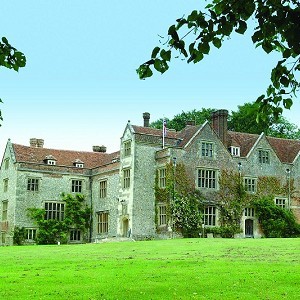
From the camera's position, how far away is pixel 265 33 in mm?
5992

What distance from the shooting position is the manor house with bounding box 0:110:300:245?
131 ft

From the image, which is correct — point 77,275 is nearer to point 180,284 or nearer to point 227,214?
point 180,284

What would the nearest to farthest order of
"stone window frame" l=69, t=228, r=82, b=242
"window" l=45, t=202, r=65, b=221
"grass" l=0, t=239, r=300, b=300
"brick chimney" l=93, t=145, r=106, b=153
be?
1. "grass" l=0, t=239, r=300, b=300
2. "window" l=45, t=202, r=65, b=221
3. "stone window frame" l=69, t=228, r=82, b=242
4. "brick chimney" l=93, t=145, r=106, b=153

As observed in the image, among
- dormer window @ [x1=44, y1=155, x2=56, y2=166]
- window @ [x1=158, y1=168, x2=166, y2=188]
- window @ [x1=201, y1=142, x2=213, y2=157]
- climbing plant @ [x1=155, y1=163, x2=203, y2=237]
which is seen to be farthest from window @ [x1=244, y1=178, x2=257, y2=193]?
dormer window @ [x1=44, y1=155, x2=56, y2=166]

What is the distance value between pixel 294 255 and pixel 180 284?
8.22 metres

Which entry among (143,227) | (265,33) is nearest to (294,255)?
(265,33)

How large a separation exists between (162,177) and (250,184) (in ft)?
23.5

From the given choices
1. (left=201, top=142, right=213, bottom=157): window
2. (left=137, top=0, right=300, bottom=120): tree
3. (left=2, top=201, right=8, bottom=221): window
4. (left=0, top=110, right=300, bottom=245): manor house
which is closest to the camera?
(left=137, top=0, right=300, bottom=120): tree

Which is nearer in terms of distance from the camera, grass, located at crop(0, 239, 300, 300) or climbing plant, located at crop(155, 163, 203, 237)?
grass, located at crop(0, 239, 300, 300)

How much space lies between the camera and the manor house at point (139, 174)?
131 ft

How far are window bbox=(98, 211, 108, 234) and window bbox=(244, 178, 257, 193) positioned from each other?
35.9 ft

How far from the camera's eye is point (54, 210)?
45594 mm

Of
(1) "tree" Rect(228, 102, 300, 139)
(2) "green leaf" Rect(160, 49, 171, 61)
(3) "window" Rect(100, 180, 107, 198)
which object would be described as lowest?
(2) "green leaf" Rect(160, 49, 171, 61)

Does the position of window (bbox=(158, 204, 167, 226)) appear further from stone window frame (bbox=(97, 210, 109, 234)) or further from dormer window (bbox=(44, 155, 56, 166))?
dormer window (bbox=(44, 155, 56, 166))
